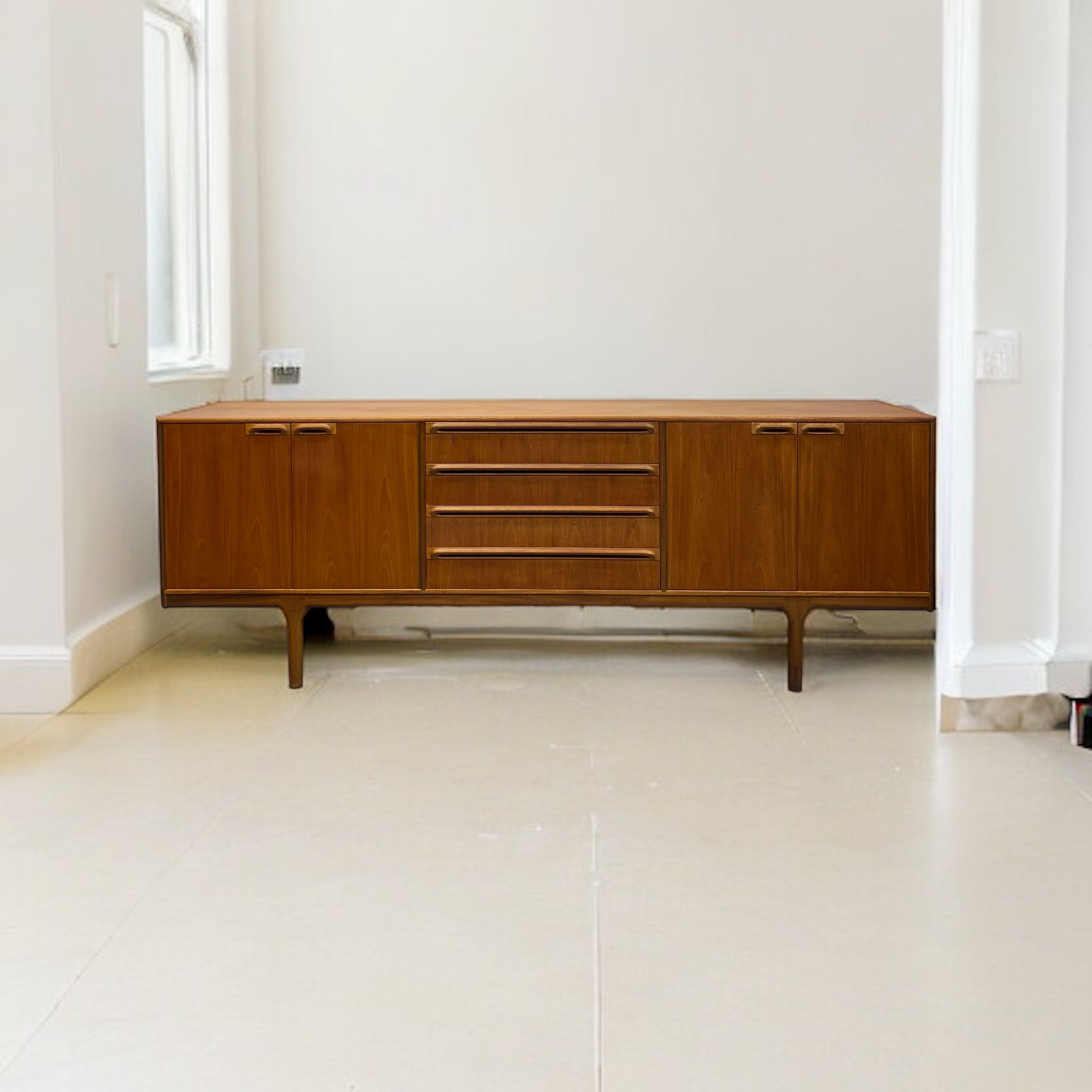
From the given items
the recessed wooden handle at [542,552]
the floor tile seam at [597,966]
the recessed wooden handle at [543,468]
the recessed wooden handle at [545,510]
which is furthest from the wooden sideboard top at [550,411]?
the floor tile seam at [597,966]

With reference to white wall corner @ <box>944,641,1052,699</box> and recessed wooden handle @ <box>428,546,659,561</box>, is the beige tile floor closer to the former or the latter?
white wall corner @ <box>944,641,1052,699</box>

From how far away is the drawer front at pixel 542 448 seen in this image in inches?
189

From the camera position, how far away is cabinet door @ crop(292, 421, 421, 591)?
190 inches

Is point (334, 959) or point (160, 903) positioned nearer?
point (334, 959)

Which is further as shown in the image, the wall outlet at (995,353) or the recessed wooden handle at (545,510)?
the recessed wooden handle at (545,510)

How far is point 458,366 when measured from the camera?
5.73 metres

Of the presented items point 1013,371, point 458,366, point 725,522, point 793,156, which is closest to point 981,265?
point 1013,371

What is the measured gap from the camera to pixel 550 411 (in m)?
4.93

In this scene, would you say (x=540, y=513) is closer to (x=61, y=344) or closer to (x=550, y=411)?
(x=550, y=411)

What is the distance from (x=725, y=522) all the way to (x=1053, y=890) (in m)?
1.87

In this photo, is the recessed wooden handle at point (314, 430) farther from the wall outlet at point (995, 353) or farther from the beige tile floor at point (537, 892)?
the wall outlet at point (995, 353)

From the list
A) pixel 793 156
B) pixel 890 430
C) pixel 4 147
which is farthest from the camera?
pixel 793 156

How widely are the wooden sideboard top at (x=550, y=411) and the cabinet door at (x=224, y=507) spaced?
0.06 m

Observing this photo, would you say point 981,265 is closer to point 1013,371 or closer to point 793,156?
point 1013,371
